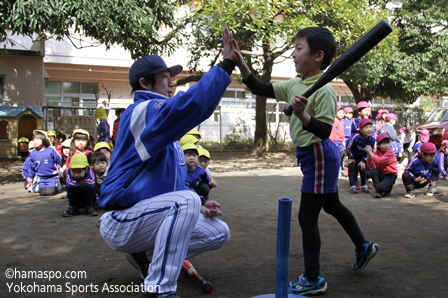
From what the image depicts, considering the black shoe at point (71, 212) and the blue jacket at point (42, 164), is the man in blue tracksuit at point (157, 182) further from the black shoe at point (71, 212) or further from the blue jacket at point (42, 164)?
the blue jacket at point (42, 164)

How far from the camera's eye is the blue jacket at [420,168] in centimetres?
781

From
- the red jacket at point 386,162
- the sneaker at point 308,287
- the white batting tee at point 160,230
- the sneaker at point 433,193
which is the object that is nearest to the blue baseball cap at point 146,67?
the white batting tee at point 160,230

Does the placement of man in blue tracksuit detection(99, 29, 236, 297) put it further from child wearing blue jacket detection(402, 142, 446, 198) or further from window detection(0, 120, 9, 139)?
window detection(0, 120, 9, 139)

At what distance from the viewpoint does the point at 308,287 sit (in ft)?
10.1

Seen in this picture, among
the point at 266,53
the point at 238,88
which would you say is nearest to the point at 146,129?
the point at 266,53

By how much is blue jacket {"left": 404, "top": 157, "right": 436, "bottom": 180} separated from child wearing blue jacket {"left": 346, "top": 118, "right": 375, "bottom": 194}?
2.59 feet

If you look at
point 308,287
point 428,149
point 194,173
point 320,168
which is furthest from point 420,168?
point 308,287

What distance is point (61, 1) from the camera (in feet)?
26.2

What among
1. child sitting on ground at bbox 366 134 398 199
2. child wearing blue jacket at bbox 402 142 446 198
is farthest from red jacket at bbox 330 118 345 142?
child wearing blue jacket at bbox 402 142 446 198

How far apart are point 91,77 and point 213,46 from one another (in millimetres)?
13668

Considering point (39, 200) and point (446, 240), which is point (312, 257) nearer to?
point (446, 240)

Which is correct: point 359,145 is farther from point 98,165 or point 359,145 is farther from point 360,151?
point 98,165

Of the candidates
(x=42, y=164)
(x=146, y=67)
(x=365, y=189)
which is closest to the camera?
(x=146, y=67)

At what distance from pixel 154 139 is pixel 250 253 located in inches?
81.4
